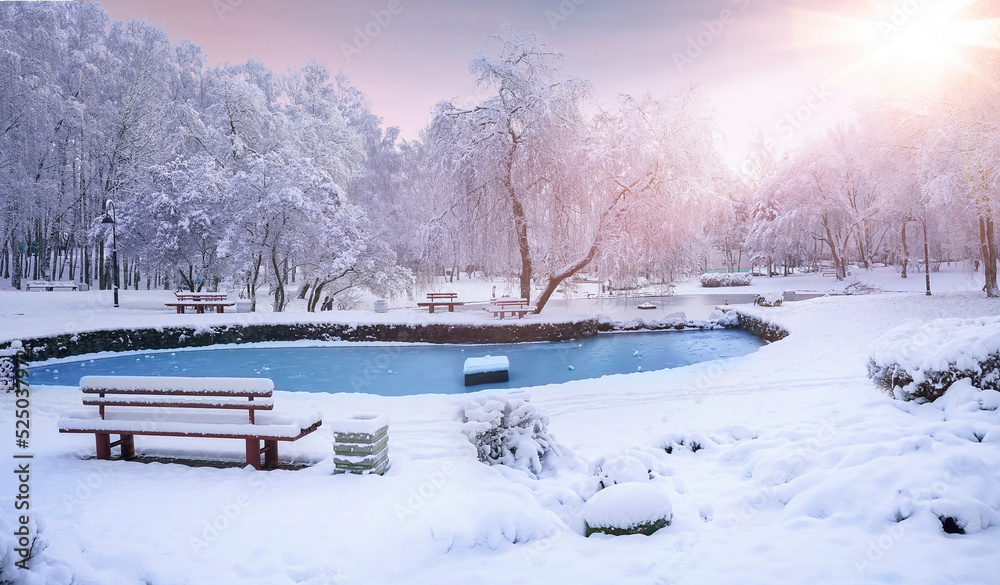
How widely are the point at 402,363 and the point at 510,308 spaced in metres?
4.54

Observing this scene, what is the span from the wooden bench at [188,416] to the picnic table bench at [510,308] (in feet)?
36.4

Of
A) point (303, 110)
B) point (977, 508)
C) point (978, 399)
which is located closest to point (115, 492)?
point (977, 508)

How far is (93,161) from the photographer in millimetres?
24266

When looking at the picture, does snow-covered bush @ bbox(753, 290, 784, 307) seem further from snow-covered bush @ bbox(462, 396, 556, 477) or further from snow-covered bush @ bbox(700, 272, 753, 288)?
snow-covered bush @ bbox(700, 272, 753, 288)

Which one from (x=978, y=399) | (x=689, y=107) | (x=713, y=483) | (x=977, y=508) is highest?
(x=689, y=107)

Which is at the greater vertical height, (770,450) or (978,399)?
(978,399)

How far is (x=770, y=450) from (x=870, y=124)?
17737mm

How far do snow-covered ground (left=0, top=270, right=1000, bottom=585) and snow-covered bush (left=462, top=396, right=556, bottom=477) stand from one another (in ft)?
0.58

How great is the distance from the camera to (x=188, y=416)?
5039 mm

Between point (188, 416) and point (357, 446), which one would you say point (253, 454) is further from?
point (357, 446)

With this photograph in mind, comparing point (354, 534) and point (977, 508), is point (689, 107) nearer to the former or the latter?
point (977, 508)

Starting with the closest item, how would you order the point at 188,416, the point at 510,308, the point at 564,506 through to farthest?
the point at 564,506 < the point at 188,416 < the point at 510,308

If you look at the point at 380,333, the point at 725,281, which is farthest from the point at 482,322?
the point at 725,281
